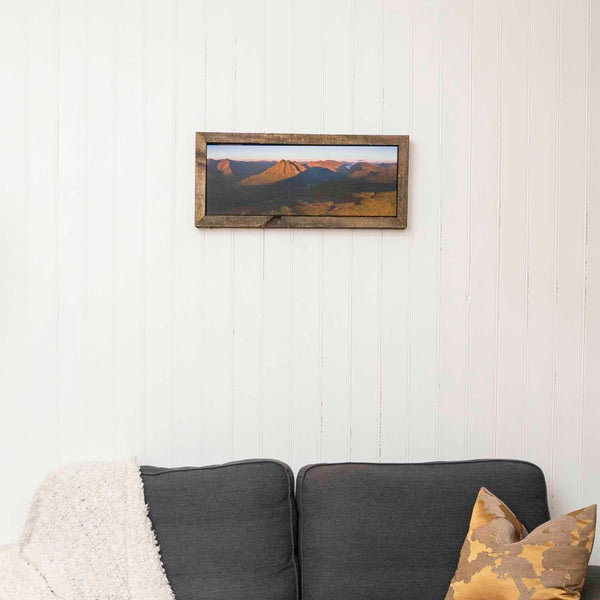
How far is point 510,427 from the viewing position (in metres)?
2.05

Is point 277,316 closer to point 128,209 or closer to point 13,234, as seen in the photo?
point 128,209

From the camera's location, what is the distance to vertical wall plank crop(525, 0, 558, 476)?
2.05 meters

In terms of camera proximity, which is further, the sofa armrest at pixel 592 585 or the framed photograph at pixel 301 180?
the framed photograph at pixel 301 180

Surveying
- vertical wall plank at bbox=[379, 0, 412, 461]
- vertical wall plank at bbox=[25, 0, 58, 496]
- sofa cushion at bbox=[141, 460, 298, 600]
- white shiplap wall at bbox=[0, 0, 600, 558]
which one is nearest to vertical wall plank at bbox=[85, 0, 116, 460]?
white shiplap wall at bbox=[0, 0, 600, 558]

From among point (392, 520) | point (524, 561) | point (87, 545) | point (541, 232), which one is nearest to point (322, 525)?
point (392, 520)

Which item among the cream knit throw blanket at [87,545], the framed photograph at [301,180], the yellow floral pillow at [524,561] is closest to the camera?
the yellow floral pillow at [524,561]

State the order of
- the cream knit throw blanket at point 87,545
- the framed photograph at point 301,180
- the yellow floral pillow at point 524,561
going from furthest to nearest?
1. the framed photograph at point 301,180
2. the cream knit throw blanket at point 87,545
3. the yellow floral pillow at point 524,561

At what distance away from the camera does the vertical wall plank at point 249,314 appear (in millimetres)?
2033

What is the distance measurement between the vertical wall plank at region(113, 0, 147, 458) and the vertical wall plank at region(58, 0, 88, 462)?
4.2 inches

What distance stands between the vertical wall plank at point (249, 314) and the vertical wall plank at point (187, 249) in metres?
0.12

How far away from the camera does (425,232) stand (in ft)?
6.73

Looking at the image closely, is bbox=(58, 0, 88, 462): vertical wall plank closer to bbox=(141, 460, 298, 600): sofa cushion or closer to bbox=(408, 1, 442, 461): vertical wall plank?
bbox=(141, 460, 298, 600): sofa cushion

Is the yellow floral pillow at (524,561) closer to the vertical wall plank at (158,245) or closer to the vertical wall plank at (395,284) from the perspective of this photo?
the vertical wall plank at (395,284)

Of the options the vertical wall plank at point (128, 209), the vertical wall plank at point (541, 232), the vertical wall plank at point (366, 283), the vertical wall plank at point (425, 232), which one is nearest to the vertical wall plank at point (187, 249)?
the vertical wall plank at point (128, 209)
